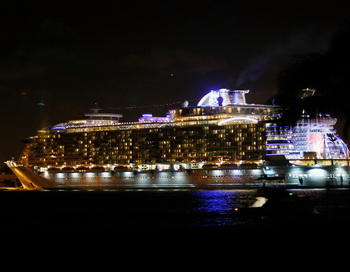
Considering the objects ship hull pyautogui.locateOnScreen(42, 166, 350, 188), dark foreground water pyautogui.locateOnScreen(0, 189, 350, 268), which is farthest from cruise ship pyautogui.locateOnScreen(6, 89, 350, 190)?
dark foreground water pyautogui.locateOnScreen(0, 189, 350, 268)

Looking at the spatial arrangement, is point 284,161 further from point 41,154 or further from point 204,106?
point 41,154

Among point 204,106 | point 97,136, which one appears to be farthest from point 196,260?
point 97,136

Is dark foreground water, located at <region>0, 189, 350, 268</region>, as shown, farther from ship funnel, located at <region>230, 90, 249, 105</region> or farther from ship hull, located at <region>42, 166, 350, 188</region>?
ship funnel, located at <region>230, 90, 249, 105</region>

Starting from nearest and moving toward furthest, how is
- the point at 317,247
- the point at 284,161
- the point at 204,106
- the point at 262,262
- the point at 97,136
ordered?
the point at 262,262 < the point at 317,247 < the point at 284,161 < the point at 204,106 < the point at 97,136

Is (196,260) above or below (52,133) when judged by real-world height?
below

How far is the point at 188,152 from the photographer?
286ft

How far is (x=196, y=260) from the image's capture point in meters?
17.6

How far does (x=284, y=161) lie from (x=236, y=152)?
22.6ft

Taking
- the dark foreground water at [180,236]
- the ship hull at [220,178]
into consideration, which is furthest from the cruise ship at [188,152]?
the dark foreground water at [180,236]

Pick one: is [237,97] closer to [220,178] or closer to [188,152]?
[188,152]

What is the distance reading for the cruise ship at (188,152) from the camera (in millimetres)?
79000

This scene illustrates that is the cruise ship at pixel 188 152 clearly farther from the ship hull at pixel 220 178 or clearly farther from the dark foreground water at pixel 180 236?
the dark foreground water at pixel 180 236

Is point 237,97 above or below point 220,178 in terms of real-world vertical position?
above

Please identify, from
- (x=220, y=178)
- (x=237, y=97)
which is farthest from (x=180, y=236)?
(x=237, y=97)
